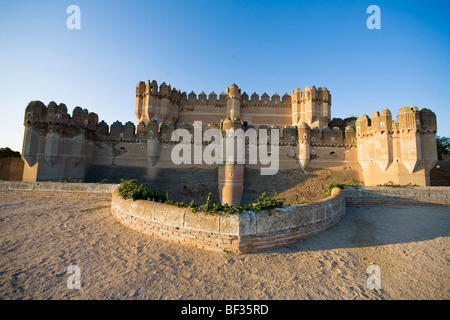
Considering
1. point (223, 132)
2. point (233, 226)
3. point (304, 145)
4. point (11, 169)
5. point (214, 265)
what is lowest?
point (214, 265)

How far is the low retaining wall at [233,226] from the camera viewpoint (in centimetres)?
448

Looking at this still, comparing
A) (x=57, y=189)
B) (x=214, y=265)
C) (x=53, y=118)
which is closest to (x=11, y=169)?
(x=53, y=118)

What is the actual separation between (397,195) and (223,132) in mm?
12218

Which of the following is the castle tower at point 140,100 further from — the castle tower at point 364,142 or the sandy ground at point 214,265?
the castle tower at point 364,142

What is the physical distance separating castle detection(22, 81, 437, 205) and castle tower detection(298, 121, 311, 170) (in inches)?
3.5

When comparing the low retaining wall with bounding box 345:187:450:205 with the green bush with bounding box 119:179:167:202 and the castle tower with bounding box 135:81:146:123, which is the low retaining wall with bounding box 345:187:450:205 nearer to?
the green bush with bounding box 119:179:167:202

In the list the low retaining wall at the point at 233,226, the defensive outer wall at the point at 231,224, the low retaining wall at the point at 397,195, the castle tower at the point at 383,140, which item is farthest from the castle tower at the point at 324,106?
the low retaining wall at the point at 233,226

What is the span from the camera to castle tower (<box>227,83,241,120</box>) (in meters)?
24.8

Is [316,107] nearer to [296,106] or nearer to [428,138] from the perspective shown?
[296,106]

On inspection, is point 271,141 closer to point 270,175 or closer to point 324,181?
point 270,175

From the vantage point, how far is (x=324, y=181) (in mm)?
17500

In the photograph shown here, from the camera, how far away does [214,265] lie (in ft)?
13.2

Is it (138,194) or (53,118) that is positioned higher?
(53,118)
